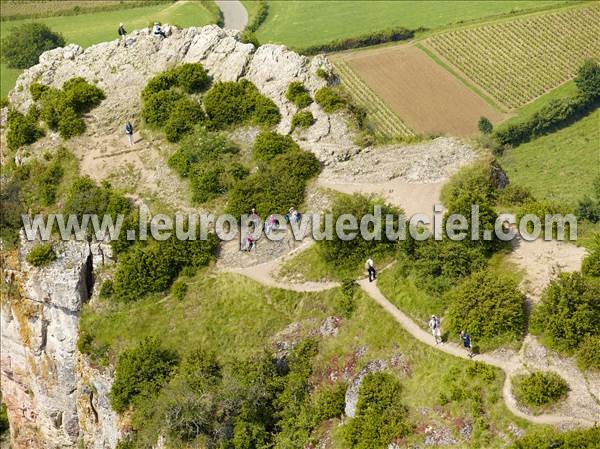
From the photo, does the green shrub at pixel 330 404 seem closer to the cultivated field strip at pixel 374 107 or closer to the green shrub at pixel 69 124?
the green shrub at pixel 69 124

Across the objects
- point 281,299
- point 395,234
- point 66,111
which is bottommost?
point 281,299

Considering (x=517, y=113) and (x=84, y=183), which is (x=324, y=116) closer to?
(x=84, y=183)

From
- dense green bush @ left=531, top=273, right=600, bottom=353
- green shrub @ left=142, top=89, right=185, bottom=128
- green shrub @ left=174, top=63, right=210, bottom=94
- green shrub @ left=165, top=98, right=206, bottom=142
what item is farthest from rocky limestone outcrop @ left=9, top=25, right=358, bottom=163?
dense green bush @ left=531, top=273, right=600, bottom=353

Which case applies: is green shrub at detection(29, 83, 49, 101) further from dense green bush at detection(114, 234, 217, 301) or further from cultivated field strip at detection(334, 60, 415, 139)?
cultivated field strip at detection(334, 60, 415, 139)

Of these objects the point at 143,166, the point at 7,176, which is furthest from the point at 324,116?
the point at 7,176

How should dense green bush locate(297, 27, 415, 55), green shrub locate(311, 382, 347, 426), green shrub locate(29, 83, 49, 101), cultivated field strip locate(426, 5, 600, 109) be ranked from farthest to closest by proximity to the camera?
dense green bush locate(297, 27, 415, 55) → cultivated field strip locate(426, 5, 600, 109) → green shrub locate(29, 83, 49, 101) → green shrub locate(311, 382, 347, 426)

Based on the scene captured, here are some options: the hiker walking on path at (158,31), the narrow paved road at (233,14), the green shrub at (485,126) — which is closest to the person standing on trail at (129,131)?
the hiker walking on path at (158,31)
